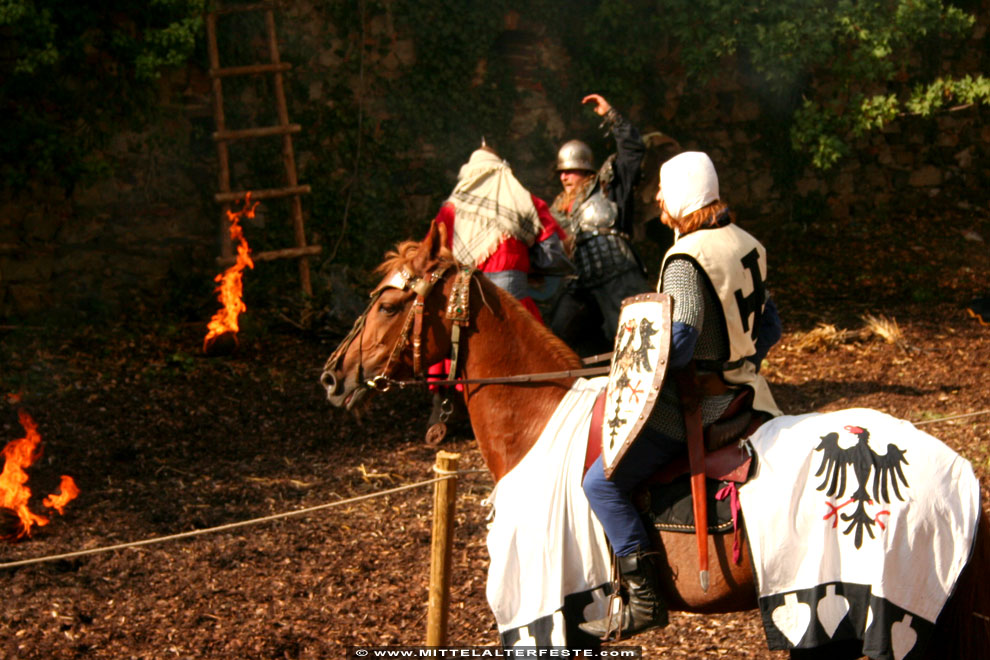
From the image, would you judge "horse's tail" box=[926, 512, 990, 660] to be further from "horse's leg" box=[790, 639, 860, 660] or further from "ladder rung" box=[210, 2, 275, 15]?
"ladder rung" box=[210, 2, 275, 15]

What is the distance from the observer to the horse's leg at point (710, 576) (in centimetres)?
331

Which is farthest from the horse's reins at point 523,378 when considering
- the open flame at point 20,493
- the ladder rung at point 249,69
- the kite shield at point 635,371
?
the ladder rung at point 249,69

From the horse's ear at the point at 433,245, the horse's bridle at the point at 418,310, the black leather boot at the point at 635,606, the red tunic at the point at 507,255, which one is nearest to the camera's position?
the black leather boot at the point at 635,606

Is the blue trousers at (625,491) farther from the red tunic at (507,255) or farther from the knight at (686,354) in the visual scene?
the red tunic at (507,255)

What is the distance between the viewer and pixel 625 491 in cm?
335

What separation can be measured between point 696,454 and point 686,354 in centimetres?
35

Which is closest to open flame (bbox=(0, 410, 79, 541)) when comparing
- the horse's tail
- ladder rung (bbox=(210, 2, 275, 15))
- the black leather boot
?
the black leather boot

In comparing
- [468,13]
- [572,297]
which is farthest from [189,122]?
[572,297]

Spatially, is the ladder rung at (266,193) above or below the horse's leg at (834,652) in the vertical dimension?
above

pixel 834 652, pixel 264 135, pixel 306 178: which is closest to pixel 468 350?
pixel 834 652

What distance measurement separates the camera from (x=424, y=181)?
1101 centimetres

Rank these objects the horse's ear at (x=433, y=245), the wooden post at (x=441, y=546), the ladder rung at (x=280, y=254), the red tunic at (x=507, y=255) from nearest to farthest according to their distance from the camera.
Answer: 1. the wooden post at (x=441, y=546)
2. the horse's ear at (x=433, y=245)
3. the red tunic at (x=507, y=255)
4. the ladder rung at (x=280, y=254)

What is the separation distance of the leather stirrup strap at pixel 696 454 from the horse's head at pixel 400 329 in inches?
36.9

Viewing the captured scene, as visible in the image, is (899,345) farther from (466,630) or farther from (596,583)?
(596,583)
